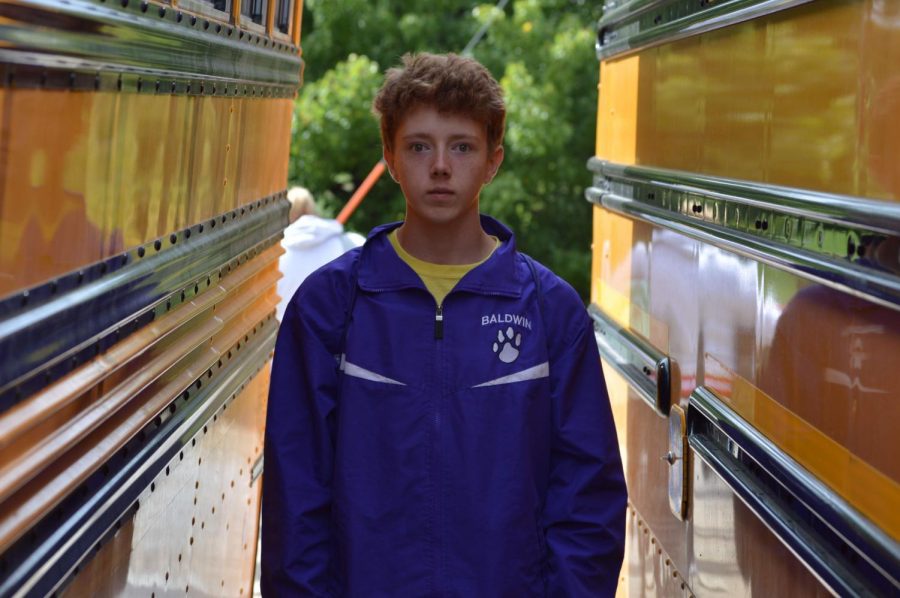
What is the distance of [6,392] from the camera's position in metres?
1.39

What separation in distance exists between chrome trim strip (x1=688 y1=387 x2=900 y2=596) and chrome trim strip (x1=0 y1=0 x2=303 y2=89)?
1.06m

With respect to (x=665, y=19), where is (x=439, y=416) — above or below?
below

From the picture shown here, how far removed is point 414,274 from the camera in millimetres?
2342

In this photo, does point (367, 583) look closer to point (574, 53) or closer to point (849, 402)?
point (849, 402)

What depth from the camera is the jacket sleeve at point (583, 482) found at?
7.50 feet

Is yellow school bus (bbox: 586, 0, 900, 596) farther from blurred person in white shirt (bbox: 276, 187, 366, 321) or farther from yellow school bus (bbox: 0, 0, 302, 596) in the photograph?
blurred person in white shirt (bbox: 276, 187, 366, 321)

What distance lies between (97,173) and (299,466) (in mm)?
766

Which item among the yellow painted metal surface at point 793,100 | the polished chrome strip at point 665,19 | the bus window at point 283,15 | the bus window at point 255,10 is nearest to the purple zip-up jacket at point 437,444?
the yellow painted metal surface at point 793,100

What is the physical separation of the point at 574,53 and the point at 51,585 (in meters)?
13.3

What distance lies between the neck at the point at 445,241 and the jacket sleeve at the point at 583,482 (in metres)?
0.24

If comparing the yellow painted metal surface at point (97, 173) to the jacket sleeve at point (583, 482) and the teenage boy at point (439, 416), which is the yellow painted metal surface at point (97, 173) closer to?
the teenage boy at point (439, 416)

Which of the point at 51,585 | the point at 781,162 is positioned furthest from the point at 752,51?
the point at 51,585

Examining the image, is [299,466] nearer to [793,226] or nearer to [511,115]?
[793,226]

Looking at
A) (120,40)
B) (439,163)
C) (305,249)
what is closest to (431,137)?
(439,163)
